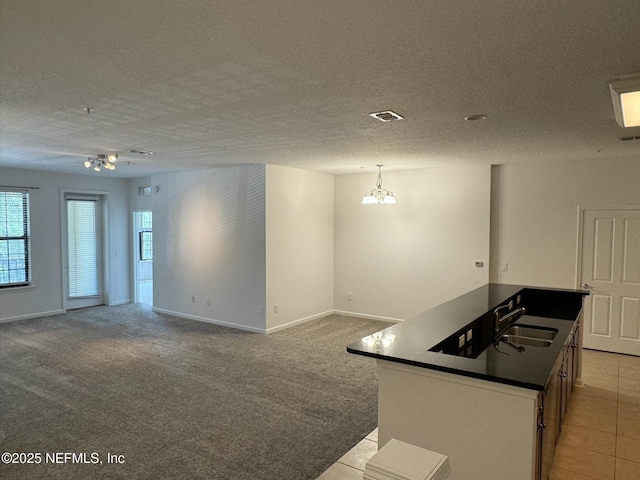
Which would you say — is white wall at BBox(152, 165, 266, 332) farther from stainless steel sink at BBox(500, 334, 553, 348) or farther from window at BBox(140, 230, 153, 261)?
stainless steel sink at BBox(500, 334, 553, 348)

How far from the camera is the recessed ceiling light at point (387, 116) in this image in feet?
10.3

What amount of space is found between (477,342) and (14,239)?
7473 millimetres

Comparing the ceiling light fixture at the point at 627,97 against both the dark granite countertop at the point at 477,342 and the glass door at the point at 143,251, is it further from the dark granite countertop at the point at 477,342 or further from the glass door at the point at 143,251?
the glass door at the point at 143,251

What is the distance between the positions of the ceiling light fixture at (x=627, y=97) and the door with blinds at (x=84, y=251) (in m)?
8.30

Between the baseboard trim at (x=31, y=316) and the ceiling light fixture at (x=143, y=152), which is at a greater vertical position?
the ceiling light fixture at (x=143, y=152)

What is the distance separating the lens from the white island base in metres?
1.97

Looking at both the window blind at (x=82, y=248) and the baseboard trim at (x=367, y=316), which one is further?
the window blind at (x=82, y=248)

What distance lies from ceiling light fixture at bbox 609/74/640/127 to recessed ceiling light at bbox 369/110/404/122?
1.35 meters

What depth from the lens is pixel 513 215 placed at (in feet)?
19.7

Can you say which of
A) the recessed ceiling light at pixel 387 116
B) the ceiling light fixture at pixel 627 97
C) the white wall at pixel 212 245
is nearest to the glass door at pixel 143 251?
the white wall at pixel 212 245

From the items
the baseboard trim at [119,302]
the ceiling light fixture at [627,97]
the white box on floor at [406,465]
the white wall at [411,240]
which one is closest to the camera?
the white box on floor at [406,465]

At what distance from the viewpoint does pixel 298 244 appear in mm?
6855

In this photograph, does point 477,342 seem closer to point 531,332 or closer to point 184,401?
point 531,332

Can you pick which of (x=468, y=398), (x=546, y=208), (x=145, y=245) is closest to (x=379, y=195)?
(x=546, y=208)
